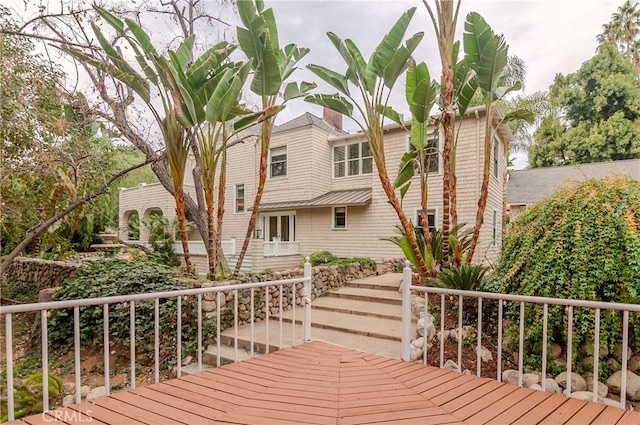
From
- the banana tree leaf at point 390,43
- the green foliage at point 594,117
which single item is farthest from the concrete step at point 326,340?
the green foliage at point 594,117

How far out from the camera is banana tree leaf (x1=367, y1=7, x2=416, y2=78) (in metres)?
5.24

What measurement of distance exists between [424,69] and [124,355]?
713cm

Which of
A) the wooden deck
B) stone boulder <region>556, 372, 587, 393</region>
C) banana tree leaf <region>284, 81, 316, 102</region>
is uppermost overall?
banana tree leaf <region>284, 81, 316, 102</region>

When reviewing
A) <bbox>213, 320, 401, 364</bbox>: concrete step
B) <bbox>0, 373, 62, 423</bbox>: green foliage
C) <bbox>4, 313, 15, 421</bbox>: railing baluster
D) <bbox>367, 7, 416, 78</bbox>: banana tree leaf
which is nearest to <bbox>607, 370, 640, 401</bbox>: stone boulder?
<bbox>213, 320, 401, 364</bbox>: concrete step

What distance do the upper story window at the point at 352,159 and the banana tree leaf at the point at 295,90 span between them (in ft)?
20.5

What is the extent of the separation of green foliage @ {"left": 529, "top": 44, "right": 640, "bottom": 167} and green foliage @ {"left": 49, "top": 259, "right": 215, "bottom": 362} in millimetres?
22172

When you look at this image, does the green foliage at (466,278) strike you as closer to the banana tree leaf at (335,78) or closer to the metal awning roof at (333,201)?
the banana tree leaf at (335,78)

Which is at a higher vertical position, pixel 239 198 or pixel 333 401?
pixel 239 198

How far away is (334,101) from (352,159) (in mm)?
6798

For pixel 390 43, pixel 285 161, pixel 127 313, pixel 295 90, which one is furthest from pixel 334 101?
pixel 285 161

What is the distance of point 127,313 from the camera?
5.36 m

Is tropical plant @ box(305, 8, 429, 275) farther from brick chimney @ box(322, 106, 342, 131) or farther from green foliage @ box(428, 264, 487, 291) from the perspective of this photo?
brick chimney @ box(322, 106, 342, 131)

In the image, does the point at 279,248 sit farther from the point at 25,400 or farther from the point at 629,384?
the point at 629,384

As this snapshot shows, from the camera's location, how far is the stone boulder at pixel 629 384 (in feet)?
10.3
